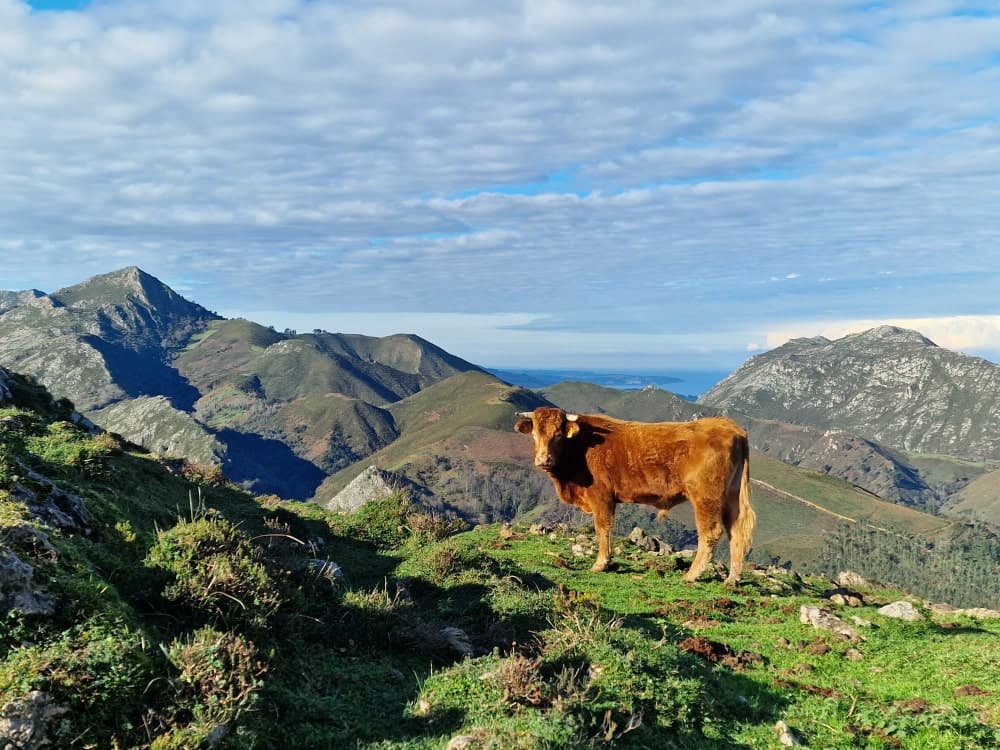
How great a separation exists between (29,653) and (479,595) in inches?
328

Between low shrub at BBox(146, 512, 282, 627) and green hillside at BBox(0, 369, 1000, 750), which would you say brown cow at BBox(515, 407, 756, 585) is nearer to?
green hillside at BBox(0, 369, 1000, 750)

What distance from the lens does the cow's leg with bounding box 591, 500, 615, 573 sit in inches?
680

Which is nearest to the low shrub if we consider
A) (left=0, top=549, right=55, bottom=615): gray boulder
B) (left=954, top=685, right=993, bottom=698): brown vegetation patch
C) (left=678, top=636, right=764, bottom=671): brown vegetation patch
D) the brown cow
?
(left=0, top=549, right=55, bottom=615): gray boulder

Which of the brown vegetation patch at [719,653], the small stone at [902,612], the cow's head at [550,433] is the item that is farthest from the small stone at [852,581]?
the brown vegetation patch at [719,653]

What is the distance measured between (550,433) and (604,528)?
3.13m

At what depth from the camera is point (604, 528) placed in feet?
57.8

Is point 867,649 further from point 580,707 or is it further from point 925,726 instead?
point 580,707

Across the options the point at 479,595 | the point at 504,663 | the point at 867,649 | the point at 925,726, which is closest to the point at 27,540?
the point at 504,663

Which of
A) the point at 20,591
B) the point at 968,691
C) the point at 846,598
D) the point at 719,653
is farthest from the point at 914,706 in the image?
the point at 20,591

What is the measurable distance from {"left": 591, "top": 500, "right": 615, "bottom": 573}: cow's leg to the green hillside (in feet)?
7.74

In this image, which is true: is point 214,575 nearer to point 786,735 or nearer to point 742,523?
point 786,735

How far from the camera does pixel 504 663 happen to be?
8461mm

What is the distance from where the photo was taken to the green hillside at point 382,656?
677cm

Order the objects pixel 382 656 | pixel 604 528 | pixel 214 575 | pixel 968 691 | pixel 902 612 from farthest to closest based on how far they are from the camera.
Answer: pixel 604 528 → pixel 902 612 → pixel 968 691 → pixel 382 656 → pixel 214 575
